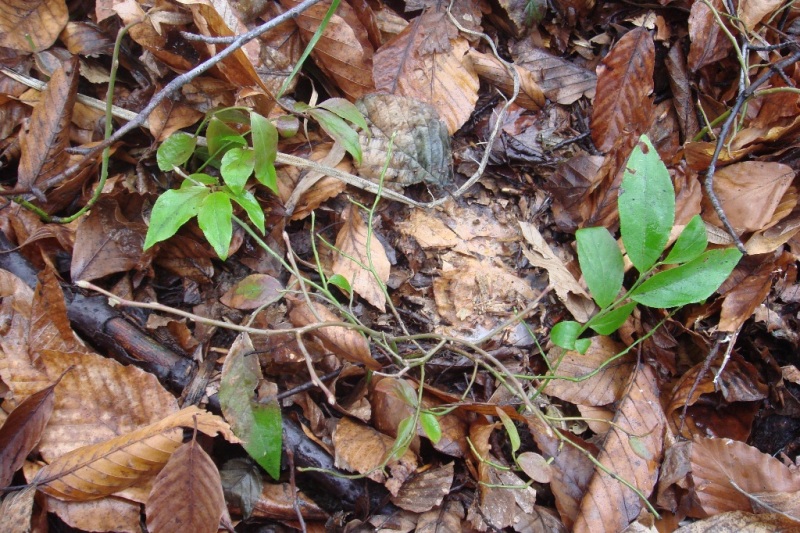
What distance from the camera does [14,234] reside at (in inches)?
64.7

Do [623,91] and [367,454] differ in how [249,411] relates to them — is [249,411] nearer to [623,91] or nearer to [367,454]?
[367,454]

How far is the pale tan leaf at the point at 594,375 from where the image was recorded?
1728mm

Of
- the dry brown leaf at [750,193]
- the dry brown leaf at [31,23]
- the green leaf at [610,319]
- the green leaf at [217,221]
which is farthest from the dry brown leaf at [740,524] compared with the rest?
the dry brown leaf at [31,23]

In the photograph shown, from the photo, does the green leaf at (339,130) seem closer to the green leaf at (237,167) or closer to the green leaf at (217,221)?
the green leaf at (237,167)

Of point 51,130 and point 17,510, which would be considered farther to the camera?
point 51,130

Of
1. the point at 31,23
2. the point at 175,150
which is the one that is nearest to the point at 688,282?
the point at 175,150

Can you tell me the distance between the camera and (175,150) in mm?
1625

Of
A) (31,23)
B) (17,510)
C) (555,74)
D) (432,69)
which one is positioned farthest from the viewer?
(555,74)

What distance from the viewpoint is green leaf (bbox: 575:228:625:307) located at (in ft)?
4.99

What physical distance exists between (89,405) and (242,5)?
1294 mm

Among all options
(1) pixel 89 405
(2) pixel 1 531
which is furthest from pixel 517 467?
(2) pixel 1 531

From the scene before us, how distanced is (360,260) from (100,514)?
95 centimetres

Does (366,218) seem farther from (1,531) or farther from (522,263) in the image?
(1,531)

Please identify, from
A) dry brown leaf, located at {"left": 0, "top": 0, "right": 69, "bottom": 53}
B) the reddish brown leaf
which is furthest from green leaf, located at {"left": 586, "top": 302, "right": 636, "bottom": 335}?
dry brown leaf, located at {"left": 0, "top": 0, "right": 69, "bottom": 53}
